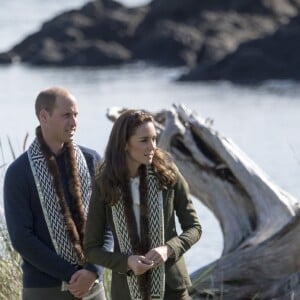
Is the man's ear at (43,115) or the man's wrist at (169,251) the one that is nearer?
the man's wrist at (169,251)

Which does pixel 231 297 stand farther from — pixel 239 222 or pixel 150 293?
pixel 150 293

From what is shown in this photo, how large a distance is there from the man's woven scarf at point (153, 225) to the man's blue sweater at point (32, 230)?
152 millimetres

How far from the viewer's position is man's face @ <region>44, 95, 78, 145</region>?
5.64 metres

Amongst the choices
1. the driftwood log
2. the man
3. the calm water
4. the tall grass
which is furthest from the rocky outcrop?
the man

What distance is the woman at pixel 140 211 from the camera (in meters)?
5.38

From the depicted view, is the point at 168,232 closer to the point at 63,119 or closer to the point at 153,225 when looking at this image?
the point at 153,225

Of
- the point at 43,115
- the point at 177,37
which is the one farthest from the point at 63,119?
the point at 177,37

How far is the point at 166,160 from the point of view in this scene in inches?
216

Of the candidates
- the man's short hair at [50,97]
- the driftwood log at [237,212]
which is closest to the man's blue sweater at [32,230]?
the man's short hair at [50,97]

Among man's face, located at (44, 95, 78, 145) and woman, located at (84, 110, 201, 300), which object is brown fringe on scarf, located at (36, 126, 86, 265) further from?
woman, located at (84, 110, 201, 300)

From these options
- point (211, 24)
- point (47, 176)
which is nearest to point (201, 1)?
point (211, 24)

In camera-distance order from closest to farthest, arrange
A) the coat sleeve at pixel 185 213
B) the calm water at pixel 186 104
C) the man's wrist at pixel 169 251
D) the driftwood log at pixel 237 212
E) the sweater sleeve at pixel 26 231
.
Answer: the man's wrist at pixel 169 251, the coat sleeve at pixel 185 213, the sweater sleeve at pixel 26 231, the driftwood log at pixel 237 212, the calm water at pixel 186 104

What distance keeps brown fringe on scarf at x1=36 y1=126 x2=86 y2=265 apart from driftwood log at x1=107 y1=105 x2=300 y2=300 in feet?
8.16

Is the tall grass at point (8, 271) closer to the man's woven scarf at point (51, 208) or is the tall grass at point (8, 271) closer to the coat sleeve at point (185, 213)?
the man's woven scarf at point (51, 208)
